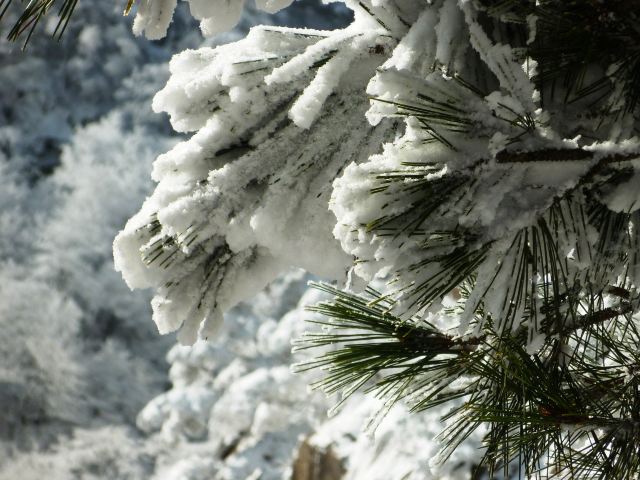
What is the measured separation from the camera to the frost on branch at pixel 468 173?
0.93m

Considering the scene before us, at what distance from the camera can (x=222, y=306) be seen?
137 centimetres

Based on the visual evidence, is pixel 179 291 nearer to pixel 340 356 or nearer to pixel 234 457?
pixel 340 356

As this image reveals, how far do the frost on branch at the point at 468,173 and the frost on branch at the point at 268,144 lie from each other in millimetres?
205

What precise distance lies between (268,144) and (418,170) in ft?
1.24

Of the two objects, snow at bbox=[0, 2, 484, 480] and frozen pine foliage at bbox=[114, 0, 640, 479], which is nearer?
frozen pine foliage at bbox=[114, 0, 640, 479]

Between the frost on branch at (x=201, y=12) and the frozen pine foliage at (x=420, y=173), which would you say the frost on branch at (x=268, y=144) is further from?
the frost on branch at (x=201, y=12)

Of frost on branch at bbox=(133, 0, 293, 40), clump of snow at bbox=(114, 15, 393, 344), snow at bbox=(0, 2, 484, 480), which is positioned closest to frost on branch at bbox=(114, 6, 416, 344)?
clump of snow at bbox=(114, 15, 393, 344)

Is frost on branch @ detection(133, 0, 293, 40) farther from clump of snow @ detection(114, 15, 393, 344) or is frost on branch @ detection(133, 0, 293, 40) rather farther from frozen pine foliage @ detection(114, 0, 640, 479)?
clump of snow @ detection(114, 15, 393, 344)

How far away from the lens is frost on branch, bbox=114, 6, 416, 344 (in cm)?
119

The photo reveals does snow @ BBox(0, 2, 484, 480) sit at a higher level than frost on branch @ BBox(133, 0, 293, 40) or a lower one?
lower

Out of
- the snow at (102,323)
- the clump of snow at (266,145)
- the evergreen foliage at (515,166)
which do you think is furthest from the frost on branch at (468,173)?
the snow at (102,323)

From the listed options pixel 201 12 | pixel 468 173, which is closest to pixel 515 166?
pixel 468 173

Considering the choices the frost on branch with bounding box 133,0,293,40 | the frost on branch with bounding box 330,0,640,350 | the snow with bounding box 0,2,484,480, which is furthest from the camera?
the snow with bounding box 0,2,484,480

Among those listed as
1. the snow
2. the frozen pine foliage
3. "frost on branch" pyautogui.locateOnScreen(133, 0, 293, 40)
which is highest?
"frost on branch" pyautogui.locateOnScreen(133, 0, 293, 40)
